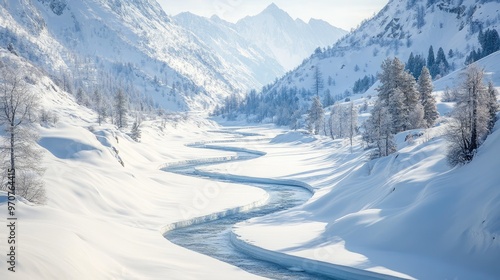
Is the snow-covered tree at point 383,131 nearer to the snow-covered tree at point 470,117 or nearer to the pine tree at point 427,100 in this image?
the snow-covered tree at point 470,117

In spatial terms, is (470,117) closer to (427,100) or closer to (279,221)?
(279,221)

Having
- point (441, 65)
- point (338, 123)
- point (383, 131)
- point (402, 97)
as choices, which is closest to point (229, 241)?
point (383, 131)

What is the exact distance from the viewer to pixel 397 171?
41312 millimetres

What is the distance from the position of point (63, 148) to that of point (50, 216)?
29530 millimetres

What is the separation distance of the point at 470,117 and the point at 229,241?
23201 mm

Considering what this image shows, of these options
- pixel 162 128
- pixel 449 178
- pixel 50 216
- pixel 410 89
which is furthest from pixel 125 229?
pixel 162 128

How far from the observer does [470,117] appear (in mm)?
34250

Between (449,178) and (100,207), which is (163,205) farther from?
(449,178)

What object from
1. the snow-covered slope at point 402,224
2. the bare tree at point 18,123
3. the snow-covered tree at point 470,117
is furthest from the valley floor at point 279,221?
the bare tree at point 18,123

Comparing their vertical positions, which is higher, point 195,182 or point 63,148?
point 63,148

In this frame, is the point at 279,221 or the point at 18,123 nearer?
the point at 18,123

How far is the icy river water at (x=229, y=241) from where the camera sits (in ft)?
91.8

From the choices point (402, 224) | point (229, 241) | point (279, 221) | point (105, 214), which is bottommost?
point (229, 241)

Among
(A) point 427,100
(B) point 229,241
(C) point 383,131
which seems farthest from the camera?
(A) point 427,100
